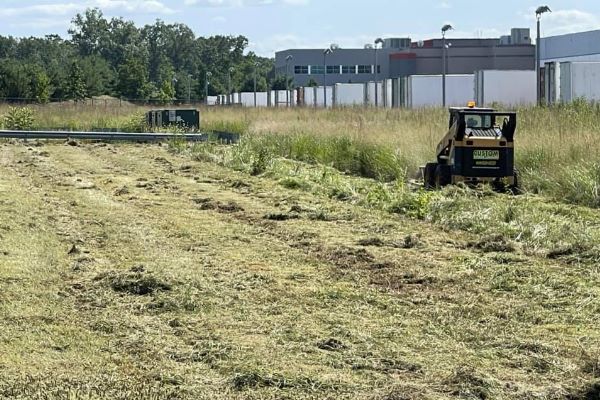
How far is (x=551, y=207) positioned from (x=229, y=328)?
436 inches

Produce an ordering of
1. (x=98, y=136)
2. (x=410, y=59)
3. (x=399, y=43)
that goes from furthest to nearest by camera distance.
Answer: (x=399, y=43) < (x=410, y=59) < (x=98, y=136)

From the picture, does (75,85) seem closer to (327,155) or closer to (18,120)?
(18,120)

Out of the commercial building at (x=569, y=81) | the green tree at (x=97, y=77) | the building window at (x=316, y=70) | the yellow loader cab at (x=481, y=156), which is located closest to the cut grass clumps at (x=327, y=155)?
the yellow loader cab at (x=481, y=156)

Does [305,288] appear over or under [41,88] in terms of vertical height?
under

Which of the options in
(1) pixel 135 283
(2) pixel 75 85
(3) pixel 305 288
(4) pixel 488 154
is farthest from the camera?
(2) pixel 75 85

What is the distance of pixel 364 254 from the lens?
13938 mm

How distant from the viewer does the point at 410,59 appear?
12350 cm

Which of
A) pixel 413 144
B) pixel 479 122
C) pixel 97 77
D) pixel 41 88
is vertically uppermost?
pixel 97 77

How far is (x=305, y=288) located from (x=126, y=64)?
10171 centimetres

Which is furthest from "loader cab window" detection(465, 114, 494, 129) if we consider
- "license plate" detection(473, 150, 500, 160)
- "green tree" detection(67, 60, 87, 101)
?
"green tree" detection(67, 60, 87, 101)

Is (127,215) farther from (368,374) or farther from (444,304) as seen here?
(368,374)

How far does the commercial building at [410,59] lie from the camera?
384 ft

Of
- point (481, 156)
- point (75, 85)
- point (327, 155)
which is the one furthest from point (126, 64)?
point (481, 156)

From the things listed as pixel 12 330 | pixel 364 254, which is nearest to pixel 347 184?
pixel 364 254
